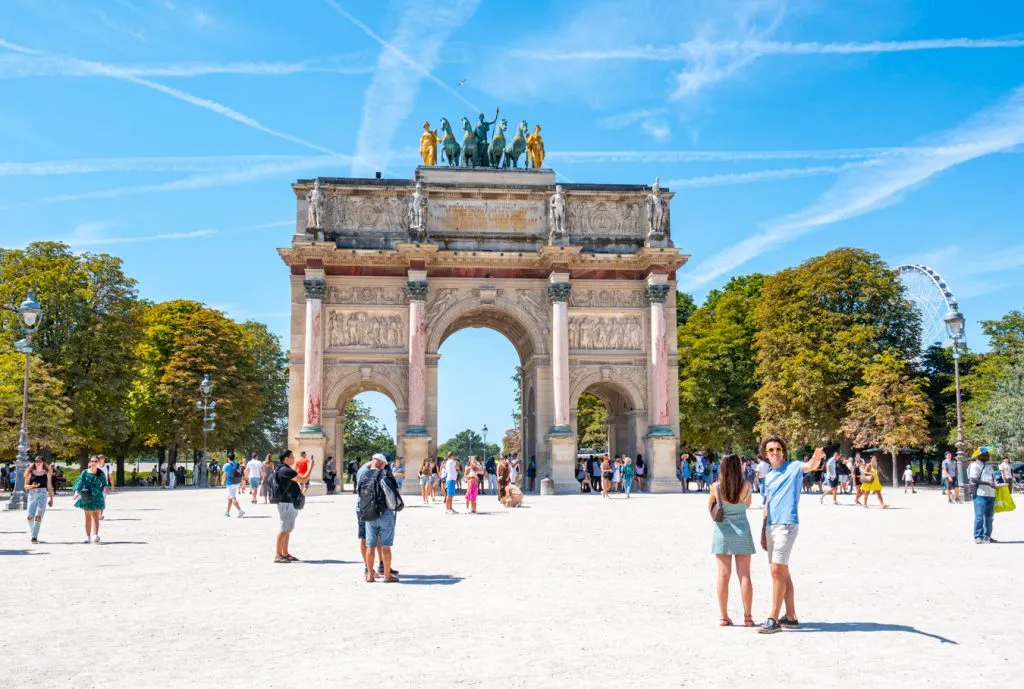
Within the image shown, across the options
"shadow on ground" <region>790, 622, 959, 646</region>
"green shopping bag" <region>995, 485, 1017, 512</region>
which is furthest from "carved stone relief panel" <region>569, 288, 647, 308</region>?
"shadow on ground" <region>790, 622, 959, 646</region>

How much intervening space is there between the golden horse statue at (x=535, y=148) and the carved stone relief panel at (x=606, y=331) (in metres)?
7.97

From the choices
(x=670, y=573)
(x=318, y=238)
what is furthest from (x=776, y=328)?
(x=670, y=573)

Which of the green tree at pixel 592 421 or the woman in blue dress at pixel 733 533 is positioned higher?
the green tree at pixel 592 421

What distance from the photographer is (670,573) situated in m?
12.9

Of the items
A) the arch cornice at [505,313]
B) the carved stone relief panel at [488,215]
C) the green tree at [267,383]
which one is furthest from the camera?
the green tree at [267,383]

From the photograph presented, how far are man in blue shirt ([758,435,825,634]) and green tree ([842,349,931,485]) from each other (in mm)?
37624

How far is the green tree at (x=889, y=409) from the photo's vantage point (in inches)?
1720

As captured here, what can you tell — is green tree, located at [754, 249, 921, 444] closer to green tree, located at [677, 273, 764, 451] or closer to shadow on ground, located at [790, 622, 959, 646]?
green tree, located at [677, 273, 764, 451]

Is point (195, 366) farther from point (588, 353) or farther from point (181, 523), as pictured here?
point (181, 523)

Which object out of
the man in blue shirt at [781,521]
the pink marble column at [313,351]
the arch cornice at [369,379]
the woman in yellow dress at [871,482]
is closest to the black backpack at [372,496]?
the man in blue shirt at [781,521]

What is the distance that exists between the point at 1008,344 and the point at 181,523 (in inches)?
1725

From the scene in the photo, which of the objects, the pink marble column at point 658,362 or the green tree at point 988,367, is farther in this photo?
the green tree at point 988,367

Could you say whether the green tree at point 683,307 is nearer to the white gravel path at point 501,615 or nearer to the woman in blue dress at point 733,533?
the white gravel path at point 501,615

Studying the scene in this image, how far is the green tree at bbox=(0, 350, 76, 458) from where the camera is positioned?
135ft
